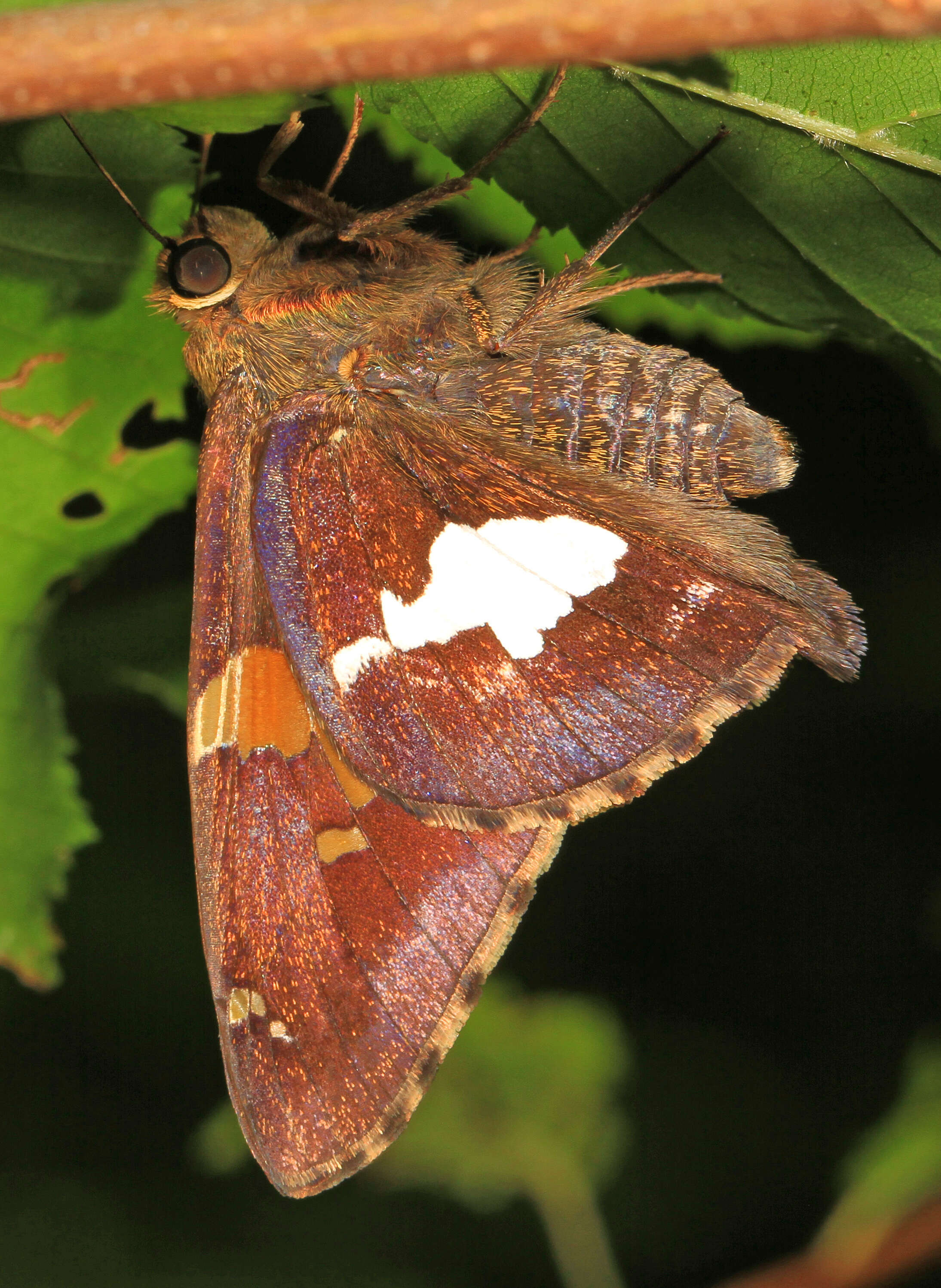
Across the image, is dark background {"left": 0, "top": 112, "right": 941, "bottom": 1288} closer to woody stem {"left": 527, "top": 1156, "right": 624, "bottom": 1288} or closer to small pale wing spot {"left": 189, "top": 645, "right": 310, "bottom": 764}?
woody stem {"left": 527, "top": 1156, "right": 624, "bottom": 1288}

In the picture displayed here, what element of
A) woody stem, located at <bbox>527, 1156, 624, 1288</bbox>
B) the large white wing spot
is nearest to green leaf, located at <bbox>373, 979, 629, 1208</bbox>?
woody stem, located at <bbox>527, 1156, 624, 1288</bbox>

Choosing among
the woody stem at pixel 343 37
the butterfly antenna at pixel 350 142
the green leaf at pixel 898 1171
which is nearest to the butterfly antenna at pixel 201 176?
the butterfly antenna at pixel 350 142

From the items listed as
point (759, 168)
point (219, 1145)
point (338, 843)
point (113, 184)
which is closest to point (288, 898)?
point (338, 843)

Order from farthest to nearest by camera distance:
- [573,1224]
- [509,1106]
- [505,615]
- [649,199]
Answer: [573,1224] → [509,1106] → [649,199] → [505,615]

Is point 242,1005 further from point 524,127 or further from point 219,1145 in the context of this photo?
point 219,1145

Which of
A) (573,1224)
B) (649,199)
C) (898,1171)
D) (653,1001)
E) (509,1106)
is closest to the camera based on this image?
(649,199)

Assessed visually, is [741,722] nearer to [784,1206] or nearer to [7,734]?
[784,1206]

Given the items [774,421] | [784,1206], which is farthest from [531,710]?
[784,1206]

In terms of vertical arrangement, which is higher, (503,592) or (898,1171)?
(503,592)
